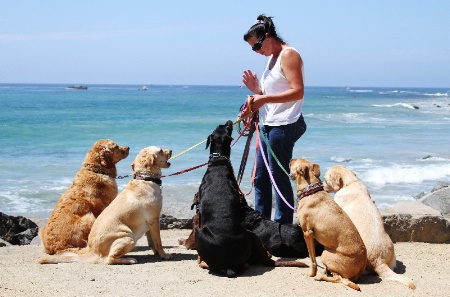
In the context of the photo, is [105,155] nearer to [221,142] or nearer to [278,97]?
[221,142]

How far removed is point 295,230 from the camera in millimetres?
6926

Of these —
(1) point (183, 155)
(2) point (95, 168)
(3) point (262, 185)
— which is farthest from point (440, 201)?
(1) point (183, 155)

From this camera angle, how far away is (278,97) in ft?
21.6

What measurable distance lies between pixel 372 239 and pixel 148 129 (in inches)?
1167

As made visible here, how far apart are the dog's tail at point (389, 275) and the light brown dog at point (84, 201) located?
3539mm

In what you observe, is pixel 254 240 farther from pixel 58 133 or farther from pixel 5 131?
pixel 5 131

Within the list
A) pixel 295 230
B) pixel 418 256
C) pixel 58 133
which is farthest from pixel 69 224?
pixel 58 133

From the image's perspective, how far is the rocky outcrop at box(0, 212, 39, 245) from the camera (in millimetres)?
10367

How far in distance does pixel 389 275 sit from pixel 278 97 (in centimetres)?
233

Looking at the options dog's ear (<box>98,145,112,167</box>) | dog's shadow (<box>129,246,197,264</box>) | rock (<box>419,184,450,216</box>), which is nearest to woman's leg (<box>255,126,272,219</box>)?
dog's shadow (<box>129,246,197,264</box>)

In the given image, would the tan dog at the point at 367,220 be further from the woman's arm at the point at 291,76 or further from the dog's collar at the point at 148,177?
the dog's collar at the point at 148,177

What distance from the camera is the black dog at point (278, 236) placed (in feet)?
22.5

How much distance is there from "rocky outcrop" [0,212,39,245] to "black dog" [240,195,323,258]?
206 inches

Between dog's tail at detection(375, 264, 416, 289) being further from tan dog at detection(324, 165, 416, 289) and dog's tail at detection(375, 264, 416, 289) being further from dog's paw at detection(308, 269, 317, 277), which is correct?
dog's paw at detection(308, 269, 317, 277)
